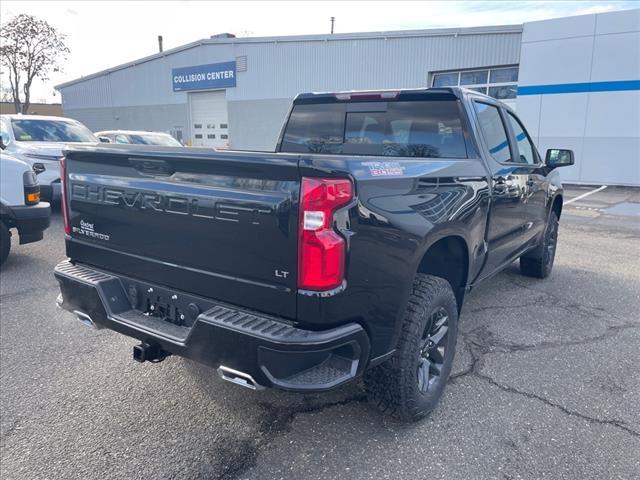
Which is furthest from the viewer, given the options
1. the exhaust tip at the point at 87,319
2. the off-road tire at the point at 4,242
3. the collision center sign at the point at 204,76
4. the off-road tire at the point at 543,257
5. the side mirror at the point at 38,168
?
the collision center sign at the point at 204,76

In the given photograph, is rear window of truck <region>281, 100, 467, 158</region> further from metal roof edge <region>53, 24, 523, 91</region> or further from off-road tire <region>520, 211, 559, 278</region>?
metal roof edge <region>53, 24, 523, 91</region>

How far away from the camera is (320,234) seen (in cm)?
205

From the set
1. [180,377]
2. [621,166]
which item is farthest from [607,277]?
[621,166]

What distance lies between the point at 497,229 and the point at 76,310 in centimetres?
304

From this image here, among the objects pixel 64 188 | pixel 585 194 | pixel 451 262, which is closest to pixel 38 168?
pixel 64 188

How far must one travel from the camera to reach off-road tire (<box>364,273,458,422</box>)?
8.43 ft

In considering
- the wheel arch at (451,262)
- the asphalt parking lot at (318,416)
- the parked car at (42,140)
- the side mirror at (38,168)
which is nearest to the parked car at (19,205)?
the asphalt parking lot at (318,416)

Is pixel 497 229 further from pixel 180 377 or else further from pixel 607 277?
pixel 607 277

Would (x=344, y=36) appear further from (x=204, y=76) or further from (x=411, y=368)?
(x=411, y=368)

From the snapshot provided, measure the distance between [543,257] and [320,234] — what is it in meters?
4.39

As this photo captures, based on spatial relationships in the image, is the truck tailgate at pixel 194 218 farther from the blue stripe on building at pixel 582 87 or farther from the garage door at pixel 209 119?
the garage door at pixel 209 119

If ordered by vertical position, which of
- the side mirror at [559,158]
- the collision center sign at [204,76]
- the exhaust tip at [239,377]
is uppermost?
the collision center sign at [204,76]

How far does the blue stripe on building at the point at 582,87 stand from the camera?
1507 centimetres

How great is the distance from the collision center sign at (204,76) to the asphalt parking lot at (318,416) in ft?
75.5
